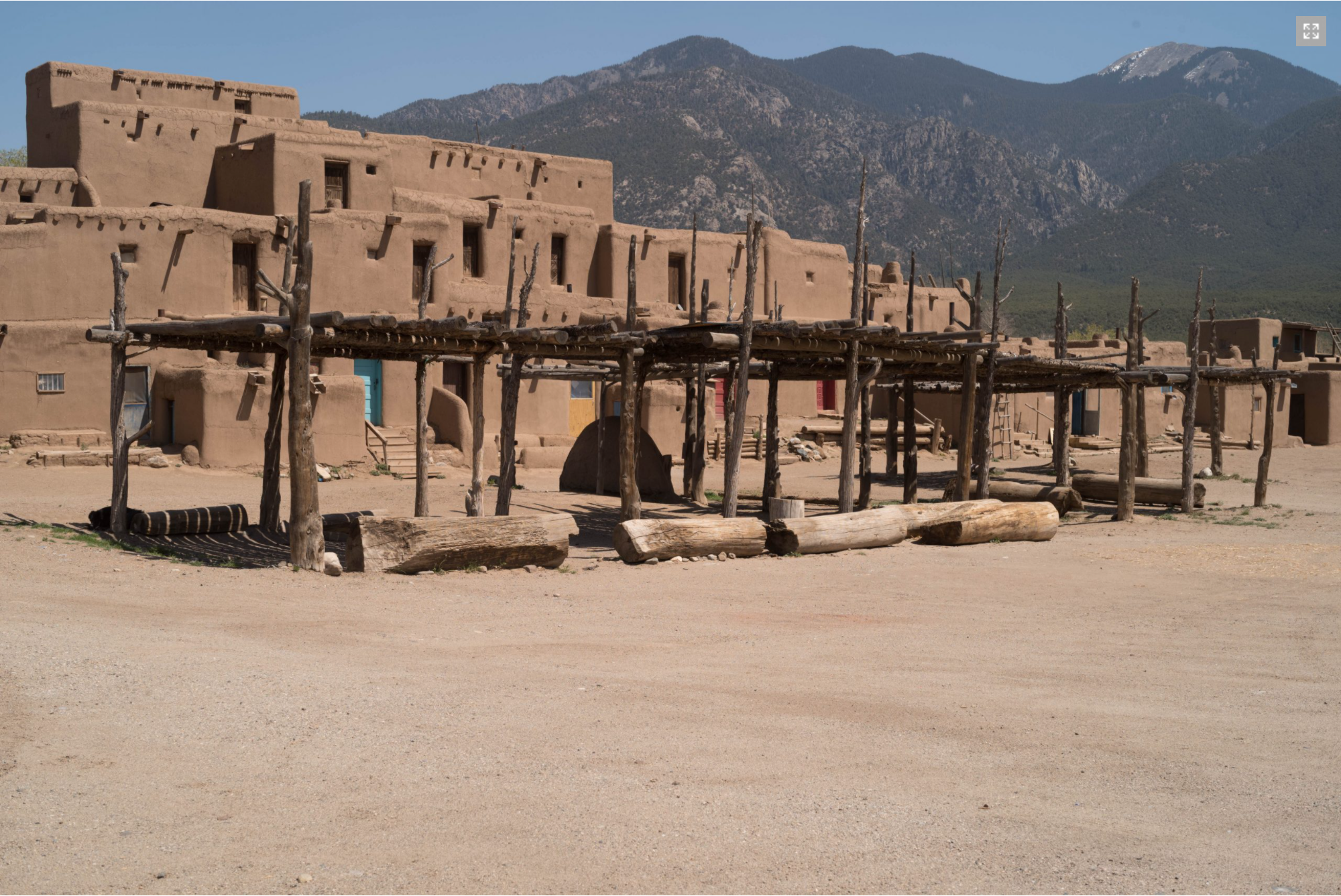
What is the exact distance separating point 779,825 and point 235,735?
2655 millimetres

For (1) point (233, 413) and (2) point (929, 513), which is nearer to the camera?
(2) point (929, 513)

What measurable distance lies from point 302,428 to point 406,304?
14.9 meters

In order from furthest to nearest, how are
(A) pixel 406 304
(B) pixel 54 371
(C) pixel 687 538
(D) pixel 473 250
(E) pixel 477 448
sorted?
(D) pixel 473 250, (A) pixel 406 304, (B) pixel 54 371, (E) pixel 477 448, (C) pixel 687 538

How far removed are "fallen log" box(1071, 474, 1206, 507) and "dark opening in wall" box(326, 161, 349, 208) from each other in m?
17.1

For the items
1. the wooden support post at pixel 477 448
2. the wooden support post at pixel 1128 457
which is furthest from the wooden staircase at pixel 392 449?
the wooden support post at pixel 1128 457

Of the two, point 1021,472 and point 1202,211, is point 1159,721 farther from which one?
point 1202,211

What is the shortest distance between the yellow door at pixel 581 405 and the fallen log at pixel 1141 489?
12359 millimetres

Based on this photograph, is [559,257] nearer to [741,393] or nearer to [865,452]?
[865,452]

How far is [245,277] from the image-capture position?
25.3 metres

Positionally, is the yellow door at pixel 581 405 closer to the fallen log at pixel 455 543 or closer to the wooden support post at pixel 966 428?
the wooden support post at pixel 966 428

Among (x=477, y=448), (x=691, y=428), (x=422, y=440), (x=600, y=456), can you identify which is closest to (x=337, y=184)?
(x=691, y=428)

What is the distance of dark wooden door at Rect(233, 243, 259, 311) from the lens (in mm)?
25078

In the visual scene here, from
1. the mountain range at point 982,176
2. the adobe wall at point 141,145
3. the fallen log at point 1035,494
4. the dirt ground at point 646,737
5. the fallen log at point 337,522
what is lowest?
the fallen log at point 337,522

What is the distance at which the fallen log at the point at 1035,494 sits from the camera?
2016 cm
